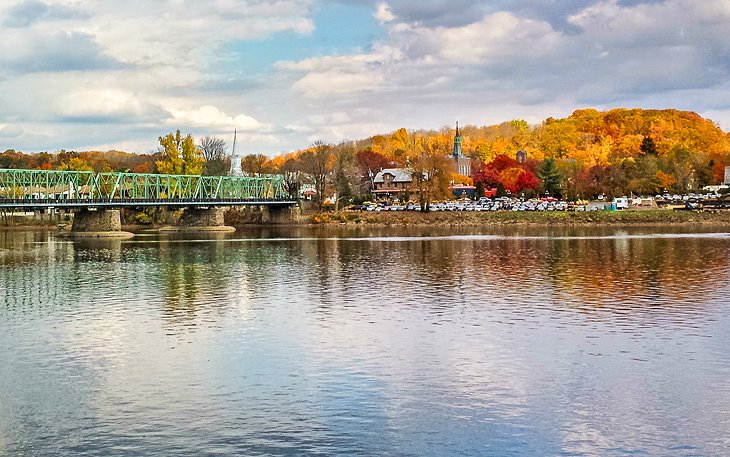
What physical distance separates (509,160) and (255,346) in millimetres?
151689

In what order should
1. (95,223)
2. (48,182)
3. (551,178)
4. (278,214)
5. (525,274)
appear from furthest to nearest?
1. (551,178)
2. (278,214)
3. (48,182)
4. (95,223)
5. (525,274)

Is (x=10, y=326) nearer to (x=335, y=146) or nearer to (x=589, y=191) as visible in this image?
(x=589, y=191)

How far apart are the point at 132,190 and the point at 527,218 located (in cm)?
5802

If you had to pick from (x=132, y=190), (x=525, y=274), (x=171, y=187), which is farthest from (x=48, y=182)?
(x=525, y=274)

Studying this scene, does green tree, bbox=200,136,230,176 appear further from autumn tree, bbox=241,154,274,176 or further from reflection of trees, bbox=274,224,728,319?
reflection of trees, bbox=274,224,728,319

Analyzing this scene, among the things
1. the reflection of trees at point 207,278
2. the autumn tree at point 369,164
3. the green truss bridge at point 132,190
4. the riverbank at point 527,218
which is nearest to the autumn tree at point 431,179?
the riverbank at point 527,218

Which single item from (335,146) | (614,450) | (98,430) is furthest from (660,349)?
(335,146)

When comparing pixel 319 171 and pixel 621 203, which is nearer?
pixel 621 203

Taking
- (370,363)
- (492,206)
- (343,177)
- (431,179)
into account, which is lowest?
(370,363)

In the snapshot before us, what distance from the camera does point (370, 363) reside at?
81.7 ft

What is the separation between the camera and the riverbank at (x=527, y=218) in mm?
116750

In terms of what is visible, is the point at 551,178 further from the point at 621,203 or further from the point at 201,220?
the point at 201,220

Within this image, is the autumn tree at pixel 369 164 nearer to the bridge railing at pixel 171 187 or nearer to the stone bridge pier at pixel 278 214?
the bridge railing at pixel 171 187

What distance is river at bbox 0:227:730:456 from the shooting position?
1811 cm
